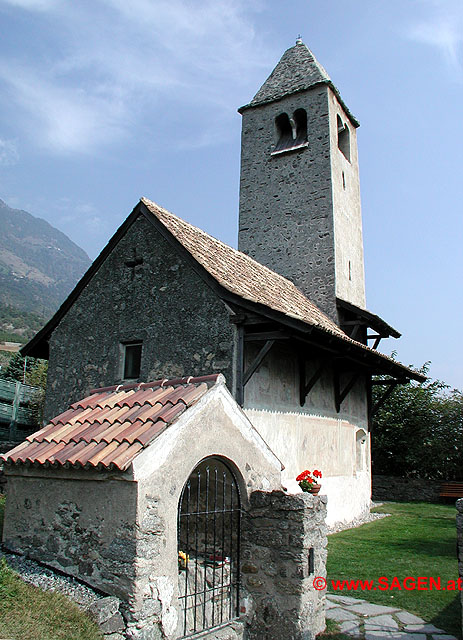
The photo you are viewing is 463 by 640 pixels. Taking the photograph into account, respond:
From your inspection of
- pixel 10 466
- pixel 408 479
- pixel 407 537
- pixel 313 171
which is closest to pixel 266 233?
pixel 313 171

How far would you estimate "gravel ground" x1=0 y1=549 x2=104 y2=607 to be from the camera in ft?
14.7

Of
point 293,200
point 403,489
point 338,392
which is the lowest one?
point 403,489

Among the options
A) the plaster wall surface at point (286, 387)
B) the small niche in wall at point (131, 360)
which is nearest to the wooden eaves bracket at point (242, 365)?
the plaster wall surface at point (286, 387)

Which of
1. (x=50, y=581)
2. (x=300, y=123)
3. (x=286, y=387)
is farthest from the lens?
(x=300, y=123)

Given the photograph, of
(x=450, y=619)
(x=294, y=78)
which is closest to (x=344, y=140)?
(x=294, y=78)

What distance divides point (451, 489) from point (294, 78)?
51.4 ft

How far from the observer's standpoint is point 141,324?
1082cm

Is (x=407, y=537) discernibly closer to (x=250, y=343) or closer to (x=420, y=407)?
(x=250, y=343)

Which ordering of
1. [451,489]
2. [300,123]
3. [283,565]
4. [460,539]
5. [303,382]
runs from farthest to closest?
[451,489] < [300,123] < [303,382] < [283,565] < [460,539]

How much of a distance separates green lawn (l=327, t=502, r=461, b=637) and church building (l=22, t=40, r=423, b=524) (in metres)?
1.22

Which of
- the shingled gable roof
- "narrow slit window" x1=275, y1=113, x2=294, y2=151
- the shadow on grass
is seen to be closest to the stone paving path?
the shadow on grass

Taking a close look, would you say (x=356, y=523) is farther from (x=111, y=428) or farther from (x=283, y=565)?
(x=111, y=428)

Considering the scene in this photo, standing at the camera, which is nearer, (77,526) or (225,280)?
(77,526)

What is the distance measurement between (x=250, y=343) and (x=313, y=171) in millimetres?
8695
